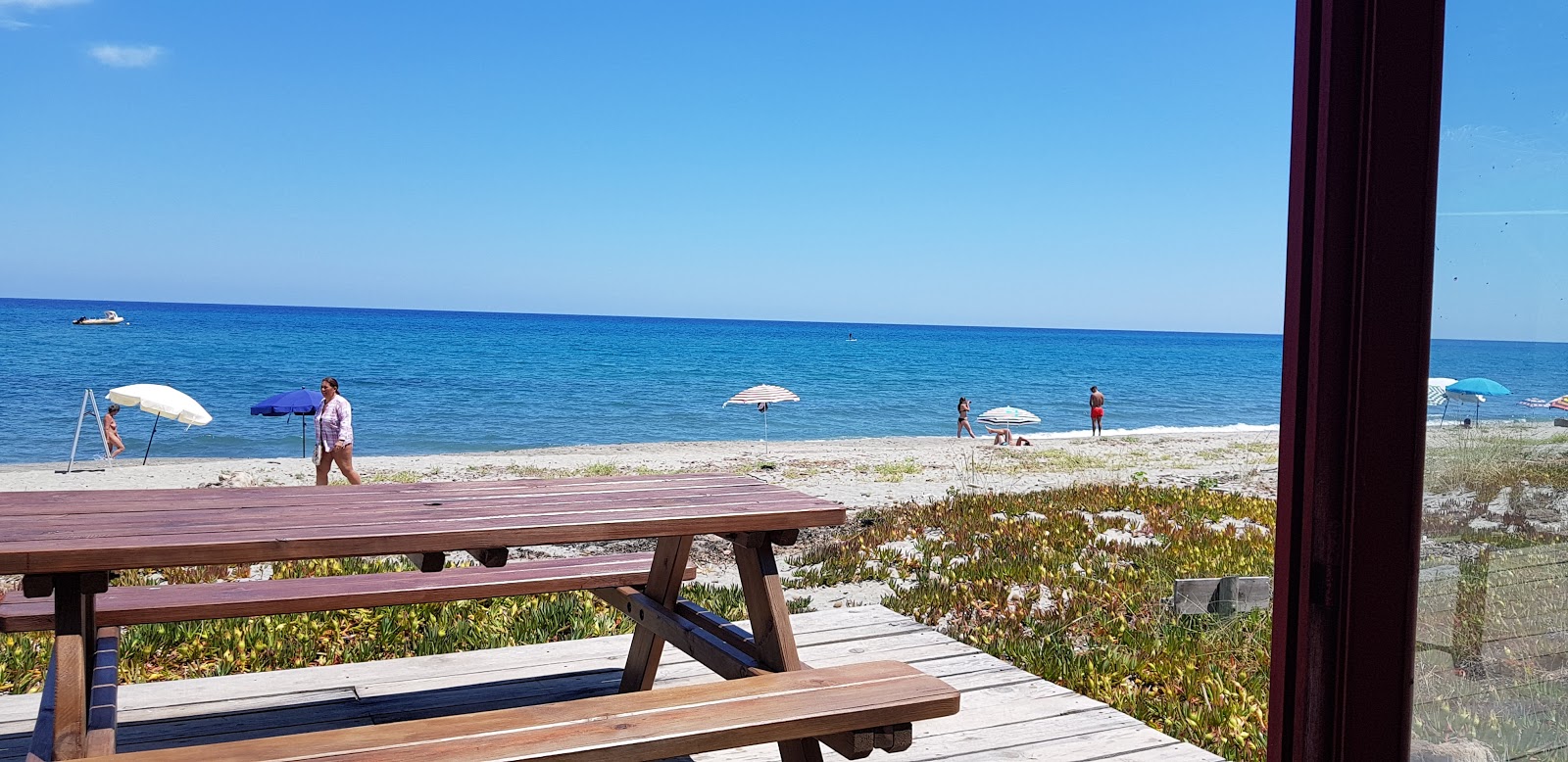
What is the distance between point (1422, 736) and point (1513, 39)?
4.10 feet

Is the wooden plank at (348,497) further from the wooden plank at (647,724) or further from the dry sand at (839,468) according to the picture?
the dry sand at (839,468)

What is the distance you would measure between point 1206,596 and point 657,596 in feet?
12.2

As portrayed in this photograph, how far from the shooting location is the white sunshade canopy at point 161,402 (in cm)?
1777

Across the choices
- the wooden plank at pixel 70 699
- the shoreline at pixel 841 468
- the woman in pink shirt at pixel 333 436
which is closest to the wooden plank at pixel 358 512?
the wooden plank at pixel 70 699

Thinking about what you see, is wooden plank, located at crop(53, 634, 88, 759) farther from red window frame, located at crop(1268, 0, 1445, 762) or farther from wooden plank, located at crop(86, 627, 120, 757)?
red window frame, located at crop(1268, 0, 1445, 762)

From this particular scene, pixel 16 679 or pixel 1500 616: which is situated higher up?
pixel 1500 616

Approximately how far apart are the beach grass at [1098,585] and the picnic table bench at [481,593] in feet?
6.74

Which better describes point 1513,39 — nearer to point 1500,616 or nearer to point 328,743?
point 1500,616

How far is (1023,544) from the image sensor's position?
8117 millimetres

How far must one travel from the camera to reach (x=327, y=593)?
3.39 m

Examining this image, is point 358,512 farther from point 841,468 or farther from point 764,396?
point 764,396

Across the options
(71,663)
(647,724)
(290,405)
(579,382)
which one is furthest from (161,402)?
(579,382)

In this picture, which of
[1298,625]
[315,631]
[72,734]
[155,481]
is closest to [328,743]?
[72,734]

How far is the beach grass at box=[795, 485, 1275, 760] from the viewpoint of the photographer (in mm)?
4582
